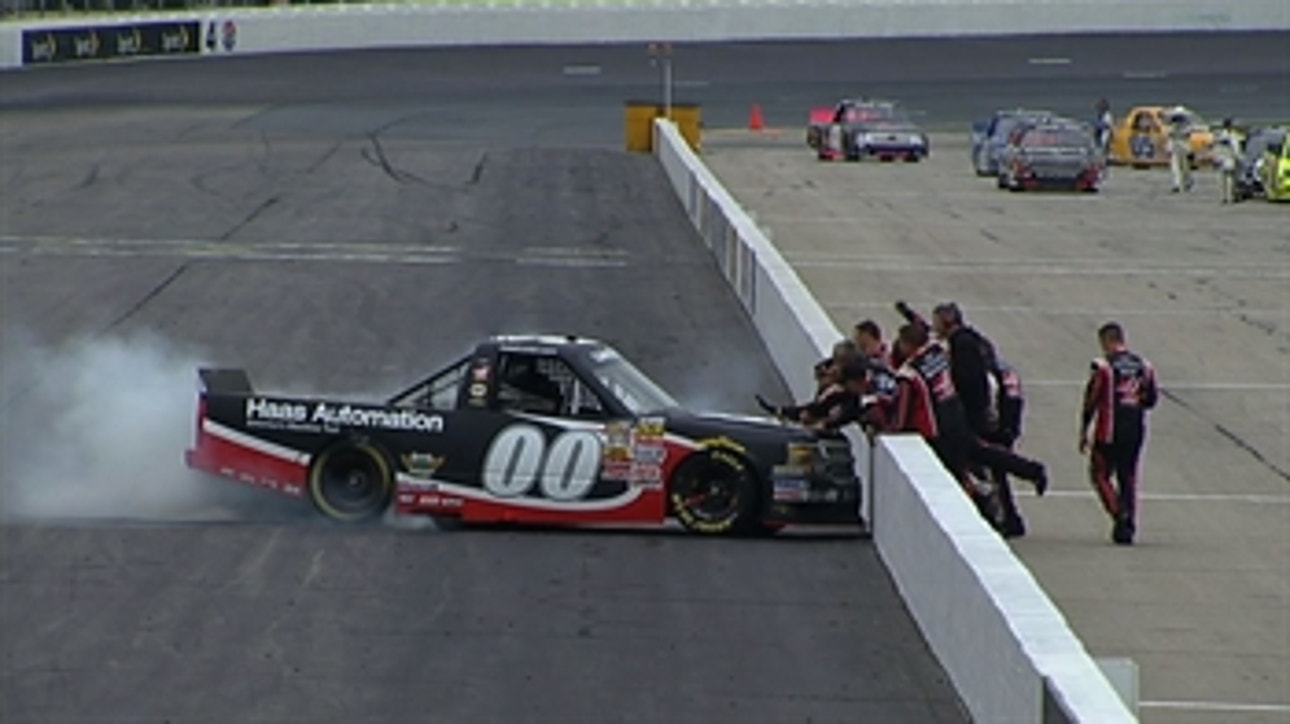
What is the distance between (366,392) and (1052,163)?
28175 millimetres

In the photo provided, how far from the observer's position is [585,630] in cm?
1250

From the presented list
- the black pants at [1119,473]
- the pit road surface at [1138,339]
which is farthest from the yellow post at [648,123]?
the black pants at [1119,473]

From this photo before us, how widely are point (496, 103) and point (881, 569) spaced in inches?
2012

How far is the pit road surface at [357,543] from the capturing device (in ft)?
37.1

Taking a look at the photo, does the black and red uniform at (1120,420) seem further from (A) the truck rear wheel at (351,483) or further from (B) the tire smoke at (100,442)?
(B) the tire smoke at (100,442)

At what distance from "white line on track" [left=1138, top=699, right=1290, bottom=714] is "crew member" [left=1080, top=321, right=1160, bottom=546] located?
3677 millimetres

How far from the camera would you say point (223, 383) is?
16.0 meters

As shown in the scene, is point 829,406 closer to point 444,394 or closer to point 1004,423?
point 1004,423

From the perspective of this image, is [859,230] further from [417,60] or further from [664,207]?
[417,60]

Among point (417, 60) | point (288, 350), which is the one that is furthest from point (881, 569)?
point (417, 60)

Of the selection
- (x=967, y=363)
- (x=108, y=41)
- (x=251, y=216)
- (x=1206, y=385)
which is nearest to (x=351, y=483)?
(x=967, y=363)

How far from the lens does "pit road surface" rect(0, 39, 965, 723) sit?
11305 millimetres

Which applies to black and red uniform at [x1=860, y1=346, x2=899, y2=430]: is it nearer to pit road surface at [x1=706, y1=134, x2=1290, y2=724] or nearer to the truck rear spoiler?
pit road surface at [x1=706, y1=134, x2=1290, y2=724]

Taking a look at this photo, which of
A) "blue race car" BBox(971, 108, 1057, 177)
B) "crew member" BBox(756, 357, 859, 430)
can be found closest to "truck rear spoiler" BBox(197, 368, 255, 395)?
"crew member" BBox(756, 357, 859, 430)
